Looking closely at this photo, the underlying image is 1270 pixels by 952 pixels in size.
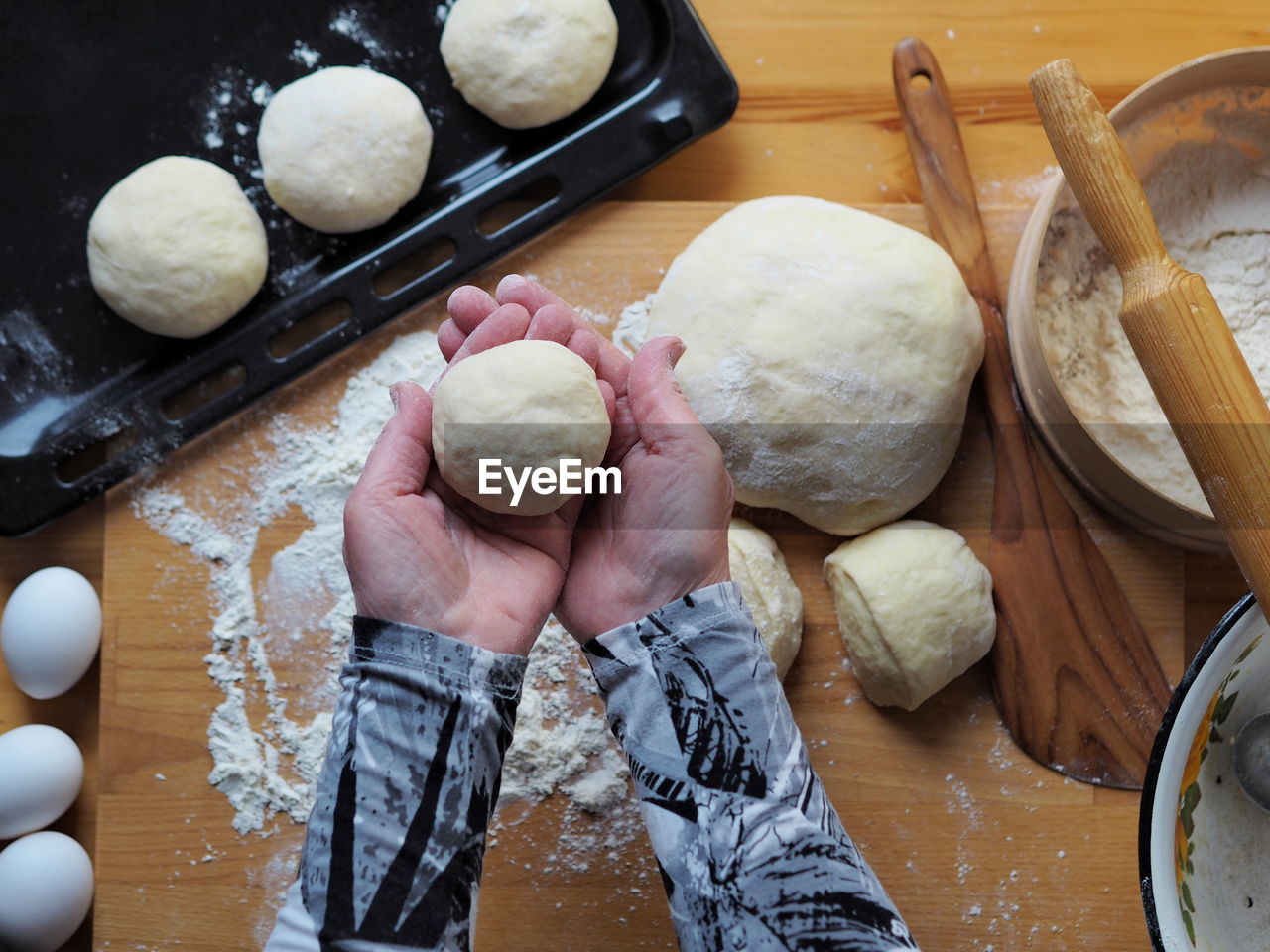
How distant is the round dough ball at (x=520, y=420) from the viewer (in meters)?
1.02

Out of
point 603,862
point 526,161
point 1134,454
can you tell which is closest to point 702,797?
point 603,862

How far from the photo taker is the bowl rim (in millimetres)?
966

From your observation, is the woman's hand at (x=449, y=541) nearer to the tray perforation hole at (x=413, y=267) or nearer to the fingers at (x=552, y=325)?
the fingers at (x=552, y=325)

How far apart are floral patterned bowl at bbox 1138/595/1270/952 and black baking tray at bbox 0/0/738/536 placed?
3.02 feet

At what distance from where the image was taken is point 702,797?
96 centimetres

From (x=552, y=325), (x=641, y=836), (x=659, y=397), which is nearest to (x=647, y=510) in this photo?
(x=659, y=397)

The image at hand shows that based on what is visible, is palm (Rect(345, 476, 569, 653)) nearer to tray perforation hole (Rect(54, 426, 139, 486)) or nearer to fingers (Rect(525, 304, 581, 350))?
fingers (Rect(525, 304, 581, 350))

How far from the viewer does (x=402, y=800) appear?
0.93 meters

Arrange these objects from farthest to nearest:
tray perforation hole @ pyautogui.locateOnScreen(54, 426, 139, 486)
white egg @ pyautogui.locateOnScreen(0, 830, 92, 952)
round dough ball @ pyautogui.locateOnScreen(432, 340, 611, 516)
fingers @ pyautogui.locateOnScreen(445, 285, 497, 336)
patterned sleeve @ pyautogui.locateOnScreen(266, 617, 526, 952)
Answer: tray perforation hole @ pyautogui.locateOnScreen(54, 426, 139, 486) < white egg @ pyautogui.locateOnScreen(0, 830, 92, 952) < fingers @ pyautogui.locateOnScreen(445, 285, 497, 336) < round dough ball @ pyautogui.locateOnScreen(432, 340, 611, 516) < patterned sleeve @ pyautogui.locateOnScreen(266, 617, 526, 952)

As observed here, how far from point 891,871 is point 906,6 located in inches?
47.9

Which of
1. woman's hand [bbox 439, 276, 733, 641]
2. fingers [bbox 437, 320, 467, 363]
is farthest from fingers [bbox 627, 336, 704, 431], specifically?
fingers [bbox 437, 320, 467, 363]

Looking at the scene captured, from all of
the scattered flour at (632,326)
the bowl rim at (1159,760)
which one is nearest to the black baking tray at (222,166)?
the scattered flour at (632,326)

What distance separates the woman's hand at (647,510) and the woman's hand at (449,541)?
0.02 meters

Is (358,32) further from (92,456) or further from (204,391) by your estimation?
(92,456)
